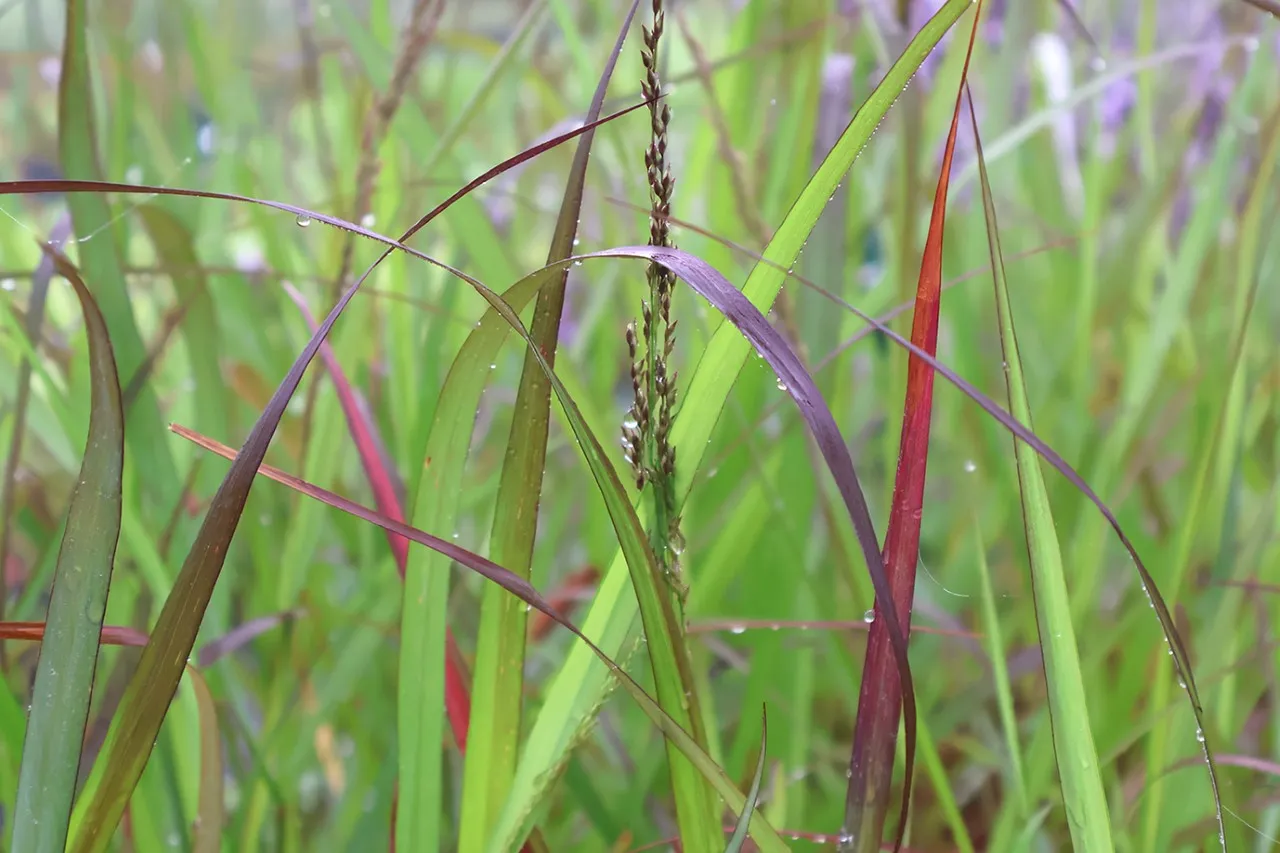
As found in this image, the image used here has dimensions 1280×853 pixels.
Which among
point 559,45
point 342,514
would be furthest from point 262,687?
point 559,45

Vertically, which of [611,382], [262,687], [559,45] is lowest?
[262,687]

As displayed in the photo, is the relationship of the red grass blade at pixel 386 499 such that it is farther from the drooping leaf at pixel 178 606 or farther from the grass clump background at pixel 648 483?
the drooping leaf at pixel 178 606

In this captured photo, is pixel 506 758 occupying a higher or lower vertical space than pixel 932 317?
lower

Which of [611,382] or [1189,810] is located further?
[611,382]

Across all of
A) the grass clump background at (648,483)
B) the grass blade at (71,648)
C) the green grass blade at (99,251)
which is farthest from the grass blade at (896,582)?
the green grass blade at (99,251)

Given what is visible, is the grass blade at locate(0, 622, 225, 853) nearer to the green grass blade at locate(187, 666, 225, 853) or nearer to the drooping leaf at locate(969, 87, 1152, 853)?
the green grass blade at locate(187, 666, 225, 853)

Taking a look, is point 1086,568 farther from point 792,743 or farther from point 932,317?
point 932,317

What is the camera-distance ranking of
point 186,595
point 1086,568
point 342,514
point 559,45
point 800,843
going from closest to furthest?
1. point 186,595
2. point 800,843
3. point 1086,568
4. point 342,514
5. point 559,45
